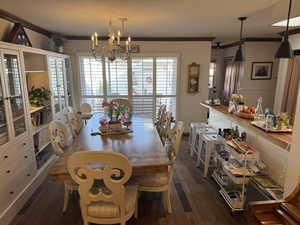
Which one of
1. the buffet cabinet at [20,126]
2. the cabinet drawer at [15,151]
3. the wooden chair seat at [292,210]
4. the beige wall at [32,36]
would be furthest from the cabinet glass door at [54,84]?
the wooden chair seat at [292,210]

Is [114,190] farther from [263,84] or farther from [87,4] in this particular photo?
[263,84]

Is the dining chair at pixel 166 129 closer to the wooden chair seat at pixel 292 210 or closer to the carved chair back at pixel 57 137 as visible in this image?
the carved chair back at pixel 57 137

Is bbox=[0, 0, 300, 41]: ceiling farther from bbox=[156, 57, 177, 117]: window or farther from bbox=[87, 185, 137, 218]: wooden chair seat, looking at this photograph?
bbox=[87, 185, 137, 218]: wooden chair seat

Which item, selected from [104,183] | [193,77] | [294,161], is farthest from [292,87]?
[104,183]

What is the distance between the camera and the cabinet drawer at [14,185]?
Result: 6.94ft

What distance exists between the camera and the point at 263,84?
5.44 m

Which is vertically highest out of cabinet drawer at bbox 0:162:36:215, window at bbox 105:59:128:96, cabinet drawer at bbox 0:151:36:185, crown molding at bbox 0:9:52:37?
crown molding at bbox 0:9:52:37

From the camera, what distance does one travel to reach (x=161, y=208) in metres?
2.38

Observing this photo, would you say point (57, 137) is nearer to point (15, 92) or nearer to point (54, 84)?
point (15, 92)

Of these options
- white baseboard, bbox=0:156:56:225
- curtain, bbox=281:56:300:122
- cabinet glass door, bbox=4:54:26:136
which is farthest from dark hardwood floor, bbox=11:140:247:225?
curtain, bbox=281:56:300:122

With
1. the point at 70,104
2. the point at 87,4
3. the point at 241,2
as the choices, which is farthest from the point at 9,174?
the point at 241,2

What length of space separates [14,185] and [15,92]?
1127 millimetres

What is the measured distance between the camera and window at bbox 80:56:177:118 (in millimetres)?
4586

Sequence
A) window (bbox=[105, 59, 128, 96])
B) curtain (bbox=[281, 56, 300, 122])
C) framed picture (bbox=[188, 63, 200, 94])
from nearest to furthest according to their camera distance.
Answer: curtain (bbox=[281, 56, 300, 122]) < window (bbox=[105, 59, 128, 96]) < framed picture (bbox=[188, 63, 200, 94])
